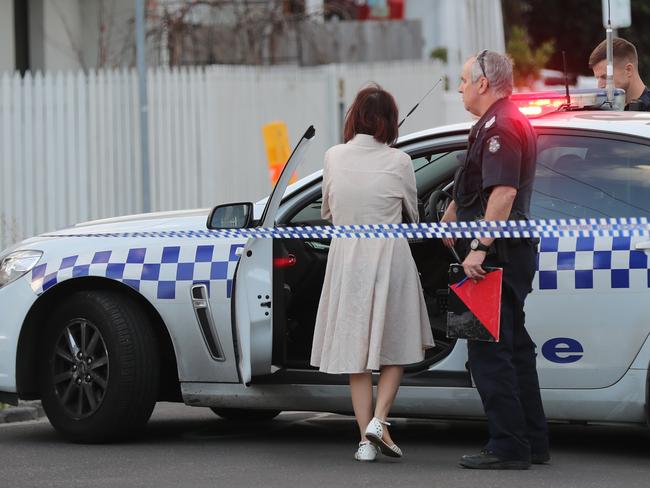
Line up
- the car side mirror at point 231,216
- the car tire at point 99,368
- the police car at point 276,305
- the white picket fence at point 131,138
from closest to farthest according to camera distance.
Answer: the police car at point 276,305 < the car side mirror at point 231,216 < the car tire at point 99,368 < the white picket fence at point 131,138

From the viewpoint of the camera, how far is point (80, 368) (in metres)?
6.57

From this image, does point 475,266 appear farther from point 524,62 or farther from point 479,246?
point 524,62

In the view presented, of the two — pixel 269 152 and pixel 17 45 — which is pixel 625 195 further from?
pixel 17 45

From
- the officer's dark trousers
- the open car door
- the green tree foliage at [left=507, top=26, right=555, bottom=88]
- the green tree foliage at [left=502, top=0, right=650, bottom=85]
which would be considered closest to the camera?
the officer's dark trousers

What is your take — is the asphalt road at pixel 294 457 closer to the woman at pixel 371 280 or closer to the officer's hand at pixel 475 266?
the woman at pixel 371 280

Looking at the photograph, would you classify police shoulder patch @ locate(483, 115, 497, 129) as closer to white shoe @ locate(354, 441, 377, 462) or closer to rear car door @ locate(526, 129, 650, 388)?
rear car door @ locate(526, 129, 650, 388)

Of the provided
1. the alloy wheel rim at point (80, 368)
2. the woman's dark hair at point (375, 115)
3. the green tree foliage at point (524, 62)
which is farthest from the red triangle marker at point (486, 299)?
the green tree foliage at point (524, 62)

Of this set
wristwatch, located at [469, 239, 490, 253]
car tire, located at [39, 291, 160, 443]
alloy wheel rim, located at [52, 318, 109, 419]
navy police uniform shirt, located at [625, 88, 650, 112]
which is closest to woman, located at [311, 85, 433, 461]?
wristwatch, located at [469, 239, 490, 253]

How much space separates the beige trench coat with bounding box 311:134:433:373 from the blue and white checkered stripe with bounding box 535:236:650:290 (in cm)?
55

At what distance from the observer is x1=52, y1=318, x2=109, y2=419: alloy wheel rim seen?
6.51m

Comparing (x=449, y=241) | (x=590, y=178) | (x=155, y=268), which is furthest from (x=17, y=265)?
(x=590, y=178)

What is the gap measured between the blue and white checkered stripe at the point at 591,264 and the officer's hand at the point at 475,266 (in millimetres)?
330

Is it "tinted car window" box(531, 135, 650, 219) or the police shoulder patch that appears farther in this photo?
"tinted car window" box(531, 135, 650, 219)

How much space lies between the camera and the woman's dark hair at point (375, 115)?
5977mm
